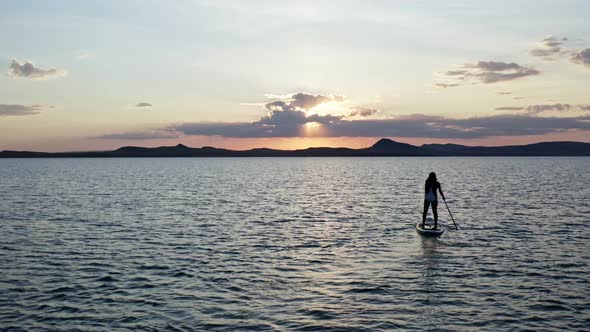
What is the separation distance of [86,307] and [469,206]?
41373 mm

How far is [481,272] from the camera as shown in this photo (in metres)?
21.0

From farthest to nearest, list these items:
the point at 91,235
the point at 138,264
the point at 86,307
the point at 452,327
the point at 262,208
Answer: the point at 262,208 < the point at 91,235 < the point at 138,264 < the point at 86,307 < the point at 452,327

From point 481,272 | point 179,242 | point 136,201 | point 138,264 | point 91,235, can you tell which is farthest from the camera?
point 136,201

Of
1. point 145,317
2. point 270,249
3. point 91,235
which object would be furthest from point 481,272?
point 91,235

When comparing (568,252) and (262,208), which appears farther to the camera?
(262,208)

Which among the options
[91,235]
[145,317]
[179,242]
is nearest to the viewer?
[145,317]

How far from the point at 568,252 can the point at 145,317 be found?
21.2 meters

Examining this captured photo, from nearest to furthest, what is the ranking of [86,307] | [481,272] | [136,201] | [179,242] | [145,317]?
[145,317] < [86,307] < [481,272] < [179,242] < [136,201]

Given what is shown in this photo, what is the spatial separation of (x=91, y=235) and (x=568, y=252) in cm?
2800

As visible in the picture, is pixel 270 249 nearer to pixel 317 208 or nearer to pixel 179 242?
pixel 179 242

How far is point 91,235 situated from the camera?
103 feet

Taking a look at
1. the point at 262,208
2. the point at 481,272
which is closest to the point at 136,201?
the point at 262,208

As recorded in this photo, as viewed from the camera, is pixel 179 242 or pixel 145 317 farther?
pixel 179 242

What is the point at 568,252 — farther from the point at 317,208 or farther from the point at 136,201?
the point at 136,201
